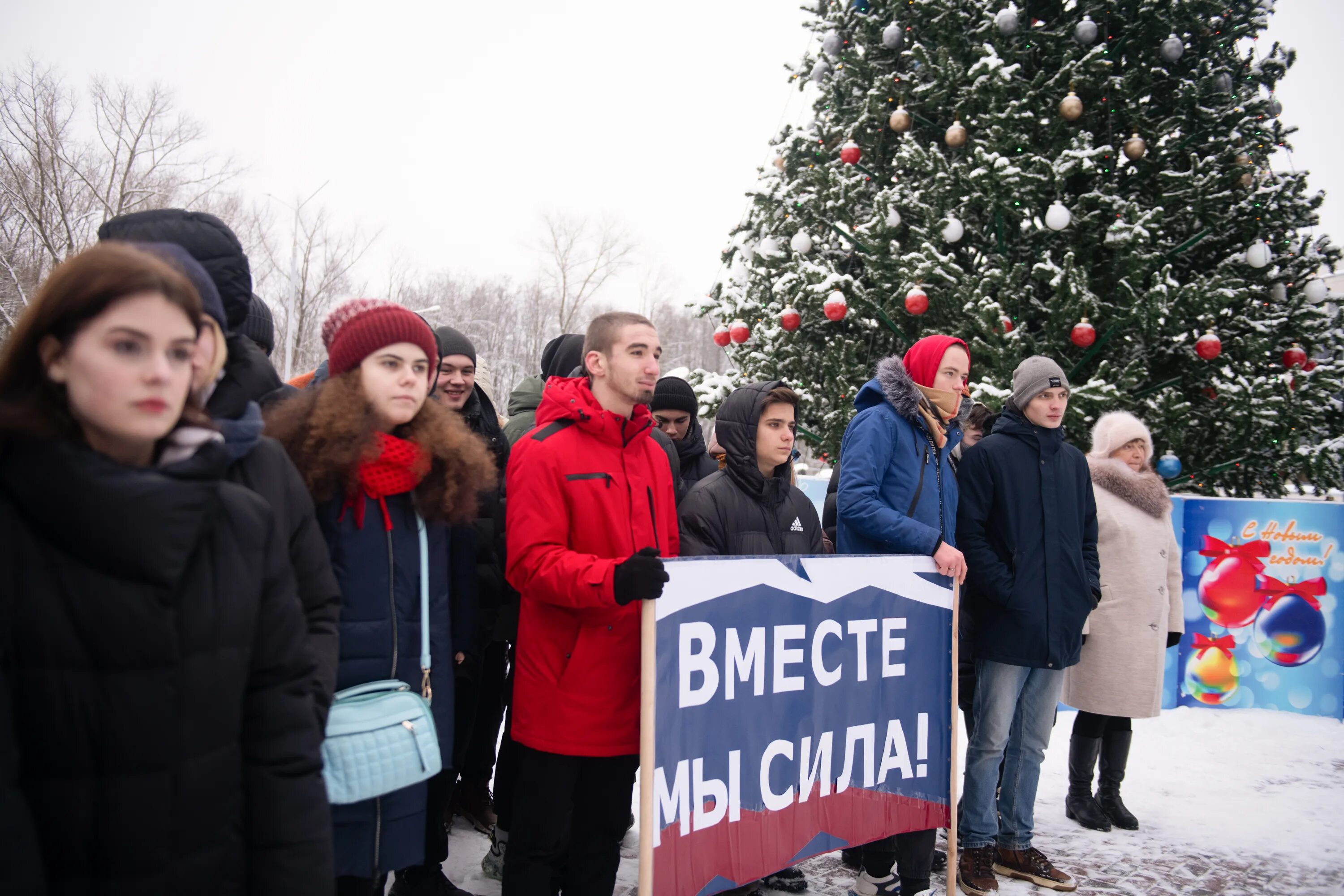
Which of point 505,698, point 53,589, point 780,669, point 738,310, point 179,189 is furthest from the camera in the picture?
point 179,189

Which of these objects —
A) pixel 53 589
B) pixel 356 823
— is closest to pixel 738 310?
pixel 356 823

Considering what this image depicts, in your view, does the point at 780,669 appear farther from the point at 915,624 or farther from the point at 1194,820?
the point at 1194,820

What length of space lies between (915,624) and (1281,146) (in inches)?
333

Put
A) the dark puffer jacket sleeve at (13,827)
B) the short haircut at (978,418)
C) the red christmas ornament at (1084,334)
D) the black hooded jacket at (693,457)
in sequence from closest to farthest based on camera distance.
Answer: the dark puffer jacket sleeve at (13,827) < the black hooded jacket at (693,457) < the short haircut at (978,418) < the red christmas ornament at (1084,334)

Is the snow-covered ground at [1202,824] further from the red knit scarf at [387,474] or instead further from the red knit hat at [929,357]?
the red knit hat at [929,357]

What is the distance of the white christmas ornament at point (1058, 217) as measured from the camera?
25.2ft

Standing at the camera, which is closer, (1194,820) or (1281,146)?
(1194,820)

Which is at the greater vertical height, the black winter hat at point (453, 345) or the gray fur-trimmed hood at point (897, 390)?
the black winter hat at point (453, 345)

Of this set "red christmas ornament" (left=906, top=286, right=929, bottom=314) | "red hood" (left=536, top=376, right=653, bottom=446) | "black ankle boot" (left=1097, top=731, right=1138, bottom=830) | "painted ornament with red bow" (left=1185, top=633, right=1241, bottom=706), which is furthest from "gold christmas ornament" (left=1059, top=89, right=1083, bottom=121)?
"red hood" (left=536, top=376, right=653, bottom=446)

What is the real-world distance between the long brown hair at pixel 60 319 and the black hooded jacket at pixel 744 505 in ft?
7.38

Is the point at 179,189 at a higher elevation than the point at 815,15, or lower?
higher

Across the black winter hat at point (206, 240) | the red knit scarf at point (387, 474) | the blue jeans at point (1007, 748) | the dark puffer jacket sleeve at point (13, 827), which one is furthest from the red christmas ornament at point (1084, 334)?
the dark puffer jacket sleeve at point (13, 827)

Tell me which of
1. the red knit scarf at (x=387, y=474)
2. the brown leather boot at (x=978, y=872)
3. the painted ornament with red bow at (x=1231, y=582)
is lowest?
the brown leather boot at (x=978, y=872)

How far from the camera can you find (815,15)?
33.3ft
